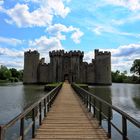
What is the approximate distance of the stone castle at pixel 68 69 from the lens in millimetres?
76562

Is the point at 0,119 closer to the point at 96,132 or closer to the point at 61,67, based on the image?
the point at 96,132

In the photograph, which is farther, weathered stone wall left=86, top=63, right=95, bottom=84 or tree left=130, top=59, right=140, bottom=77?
tree left=130, top=59, right=140, bottom=77

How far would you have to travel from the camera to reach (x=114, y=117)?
51.0 ft

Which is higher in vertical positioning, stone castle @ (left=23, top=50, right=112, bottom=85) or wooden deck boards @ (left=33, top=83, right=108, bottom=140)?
stone castle @ (left=23, top=50, right=112, bottom=85)

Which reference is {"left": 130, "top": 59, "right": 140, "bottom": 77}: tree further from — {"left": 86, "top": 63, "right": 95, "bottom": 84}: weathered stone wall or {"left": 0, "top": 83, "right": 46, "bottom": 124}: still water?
{"left": 0, "top": 83, "right": 46, "bottom": 124}: still water

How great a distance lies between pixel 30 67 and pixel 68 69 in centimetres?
1059

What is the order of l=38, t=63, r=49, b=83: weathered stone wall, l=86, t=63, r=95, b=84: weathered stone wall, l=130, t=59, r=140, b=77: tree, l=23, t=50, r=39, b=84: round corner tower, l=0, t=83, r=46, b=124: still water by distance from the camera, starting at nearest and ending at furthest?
l=0, t=83, r=46, b=124: still water < l=23, t=50, r=39, b=84: round corner tower < l=86, t=63, r=95, b=84: weathered stone wall < l=38, t=63, r=49, b=83: weathered stone wall < l=130, t=59, r=140, b=77: tree

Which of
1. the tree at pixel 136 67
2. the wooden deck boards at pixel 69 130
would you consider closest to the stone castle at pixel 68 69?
the tree at pixel 136 67

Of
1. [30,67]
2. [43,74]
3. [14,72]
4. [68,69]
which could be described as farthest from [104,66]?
[14,72]

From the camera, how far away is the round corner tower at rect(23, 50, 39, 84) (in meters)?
77.5

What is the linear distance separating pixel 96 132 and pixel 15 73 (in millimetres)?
125444

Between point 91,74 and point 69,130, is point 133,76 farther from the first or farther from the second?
point 69,130

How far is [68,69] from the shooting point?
77750 millimetres

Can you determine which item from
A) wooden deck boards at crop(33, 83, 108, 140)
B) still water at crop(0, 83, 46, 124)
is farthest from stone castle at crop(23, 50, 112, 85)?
wooden deck boards at crop(33, 83, 108, 140)
